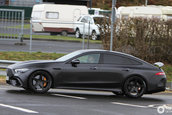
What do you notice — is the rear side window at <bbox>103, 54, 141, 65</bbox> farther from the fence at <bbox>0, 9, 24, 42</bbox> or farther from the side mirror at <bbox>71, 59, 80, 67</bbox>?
the fence at <bbox>0, 9, 24, 42</bbox>

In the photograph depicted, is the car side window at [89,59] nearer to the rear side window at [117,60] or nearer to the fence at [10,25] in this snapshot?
the rear side window at [117,60]

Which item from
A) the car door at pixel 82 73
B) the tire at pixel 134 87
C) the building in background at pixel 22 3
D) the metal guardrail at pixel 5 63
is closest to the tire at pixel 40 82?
the car door at pixel 82 73

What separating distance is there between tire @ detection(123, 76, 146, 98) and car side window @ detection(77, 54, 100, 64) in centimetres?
104

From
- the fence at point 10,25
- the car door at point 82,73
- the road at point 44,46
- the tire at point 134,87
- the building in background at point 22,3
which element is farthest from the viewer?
the building in background at point 22,3

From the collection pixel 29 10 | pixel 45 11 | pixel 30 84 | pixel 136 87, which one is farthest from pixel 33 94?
pixel 29 10

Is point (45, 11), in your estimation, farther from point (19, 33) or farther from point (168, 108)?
point (168, 108)

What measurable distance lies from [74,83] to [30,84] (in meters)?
1.21

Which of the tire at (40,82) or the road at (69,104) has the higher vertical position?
the tire at (40,82)

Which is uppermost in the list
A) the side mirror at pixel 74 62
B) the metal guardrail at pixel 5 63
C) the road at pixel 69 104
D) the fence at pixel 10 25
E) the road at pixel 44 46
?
the fence at pixel 10 25

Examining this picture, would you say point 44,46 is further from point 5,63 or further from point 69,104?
point 69,104

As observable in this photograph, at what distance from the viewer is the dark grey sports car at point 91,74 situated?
13312mm

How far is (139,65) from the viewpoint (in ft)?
46.8

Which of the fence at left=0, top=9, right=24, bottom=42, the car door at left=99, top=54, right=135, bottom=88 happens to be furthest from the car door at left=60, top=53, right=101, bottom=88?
the fence at left=0, top=9, right=24, bottom=42

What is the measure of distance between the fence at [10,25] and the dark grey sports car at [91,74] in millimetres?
9701
